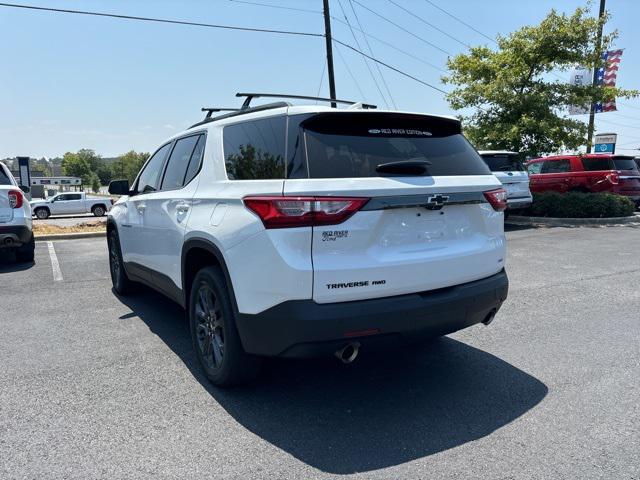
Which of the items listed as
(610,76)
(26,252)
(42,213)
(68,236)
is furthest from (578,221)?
(42,213)

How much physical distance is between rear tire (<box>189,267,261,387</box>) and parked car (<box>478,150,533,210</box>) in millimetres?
10510

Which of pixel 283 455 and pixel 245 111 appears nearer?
pixel 283 455

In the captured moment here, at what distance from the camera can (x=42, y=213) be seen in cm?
3114

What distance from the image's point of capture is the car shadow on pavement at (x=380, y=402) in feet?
8.86

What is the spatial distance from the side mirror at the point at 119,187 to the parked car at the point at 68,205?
28.7m

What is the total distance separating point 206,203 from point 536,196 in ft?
42.9

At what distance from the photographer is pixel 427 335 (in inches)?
117

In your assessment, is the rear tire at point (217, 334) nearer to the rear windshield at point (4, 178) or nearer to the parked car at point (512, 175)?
the rear windshield at point (4, 178)

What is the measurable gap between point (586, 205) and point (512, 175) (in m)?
2.42

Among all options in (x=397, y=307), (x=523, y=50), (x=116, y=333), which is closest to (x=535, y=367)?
(x=397, y=307)

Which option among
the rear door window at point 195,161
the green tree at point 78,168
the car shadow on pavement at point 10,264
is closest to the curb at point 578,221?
the rear door window at point 195,161

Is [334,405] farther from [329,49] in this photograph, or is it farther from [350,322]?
[329,49]

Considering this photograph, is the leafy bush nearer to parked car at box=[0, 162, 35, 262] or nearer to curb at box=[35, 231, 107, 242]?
curb at box=[35, 231, 107, 242]

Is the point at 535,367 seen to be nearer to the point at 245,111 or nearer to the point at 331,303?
the point at 331,303
